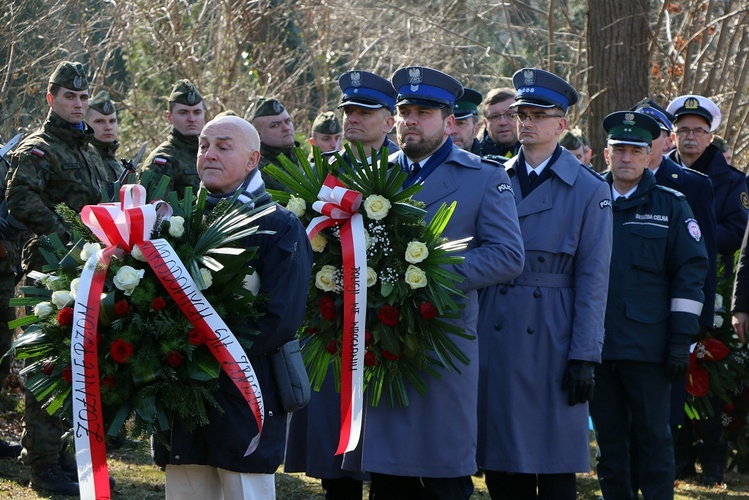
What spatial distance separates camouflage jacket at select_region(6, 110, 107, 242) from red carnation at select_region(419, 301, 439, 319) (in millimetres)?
→ 2605

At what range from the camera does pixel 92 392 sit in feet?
12.8

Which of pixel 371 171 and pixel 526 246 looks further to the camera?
pixel 526 246

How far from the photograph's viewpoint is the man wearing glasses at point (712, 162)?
26.5ft

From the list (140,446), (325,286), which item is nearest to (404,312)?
(325,286)

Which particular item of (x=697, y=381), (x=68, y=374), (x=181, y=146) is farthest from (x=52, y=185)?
(x=697, y=381)

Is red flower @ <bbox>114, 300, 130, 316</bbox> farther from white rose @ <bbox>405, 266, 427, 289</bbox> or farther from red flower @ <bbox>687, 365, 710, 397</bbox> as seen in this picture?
red flower @ <bbox>687, 365, 710, 397</bbox>

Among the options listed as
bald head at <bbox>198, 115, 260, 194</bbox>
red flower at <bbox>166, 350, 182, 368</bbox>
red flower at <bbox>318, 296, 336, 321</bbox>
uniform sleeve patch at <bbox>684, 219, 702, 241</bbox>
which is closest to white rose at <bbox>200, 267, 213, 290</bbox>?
red flower at <bbox>166, 350, 182, 368</bbox>

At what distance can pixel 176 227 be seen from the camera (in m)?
4.16

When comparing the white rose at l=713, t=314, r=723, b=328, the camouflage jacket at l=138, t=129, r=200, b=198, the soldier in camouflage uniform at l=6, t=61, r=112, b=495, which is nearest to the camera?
the soldier in camouflage uniform at l=6, t=61, r=112, b=495

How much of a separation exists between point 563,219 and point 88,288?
99.3 inches

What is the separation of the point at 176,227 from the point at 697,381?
458 centimetres

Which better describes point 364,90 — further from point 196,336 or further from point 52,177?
point 196,336

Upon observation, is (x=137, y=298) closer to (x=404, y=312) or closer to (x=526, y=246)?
(x=404, y=312)

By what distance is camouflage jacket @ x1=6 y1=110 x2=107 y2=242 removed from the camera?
645 centimetres
